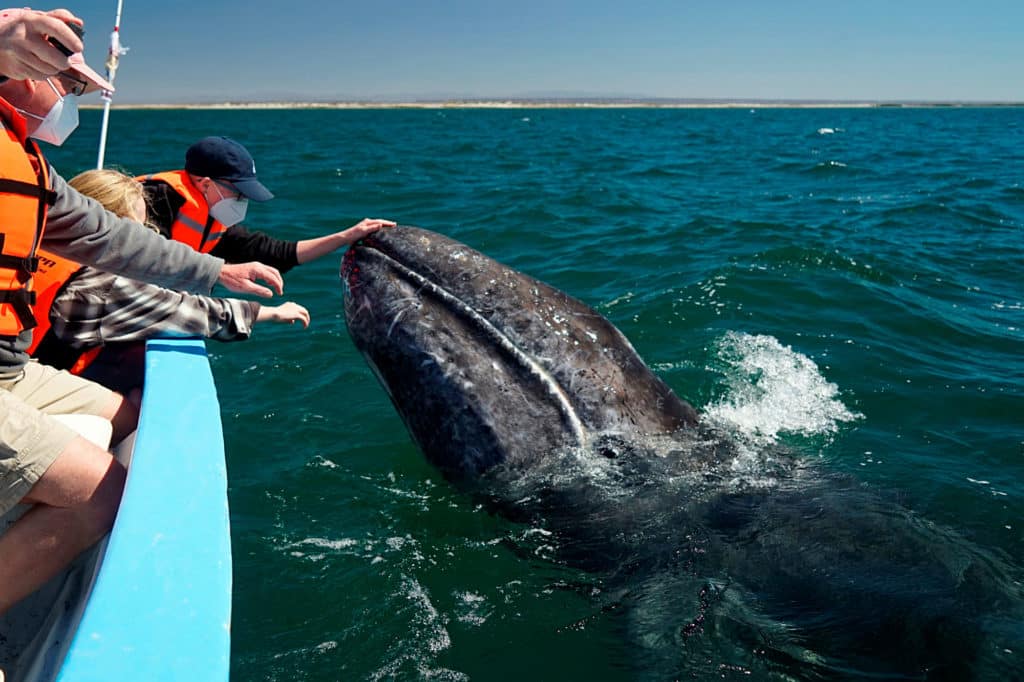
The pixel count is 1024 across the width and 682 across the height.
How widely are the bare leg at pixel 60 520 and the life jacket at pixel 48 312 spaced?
3.23ft

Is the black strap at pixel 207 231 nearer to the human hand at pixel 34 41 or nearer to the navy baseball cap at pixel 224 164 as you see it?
the navy baseball cap at pixel 224 164

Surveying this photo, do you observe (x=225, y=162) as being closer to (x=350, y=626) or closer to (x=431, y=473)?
(x=431, y=473)

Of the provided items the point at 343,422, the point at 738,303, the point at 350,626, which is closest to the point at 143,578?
the point at 350,626

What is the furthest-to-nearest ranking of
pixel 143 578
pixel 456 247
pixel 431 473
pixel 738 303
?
pixel 738 303 < pixel 431 473 < pixel 456 247 < pixel 143 578

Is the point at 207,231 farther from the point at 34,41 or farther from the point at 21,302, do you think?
the point at 34,41

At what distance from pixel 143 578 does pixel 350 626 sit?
191 centimetres

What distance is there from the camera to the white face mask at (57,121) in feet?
10.3

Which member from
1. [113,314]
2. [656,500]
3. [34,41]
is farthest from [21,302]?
[656,500]

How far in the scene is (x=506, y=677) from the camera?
3881 millimetres

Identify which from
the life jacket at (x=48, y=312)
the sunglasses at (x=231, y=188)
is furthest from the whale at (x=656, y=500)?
the life jacket at (x=48, y=312)

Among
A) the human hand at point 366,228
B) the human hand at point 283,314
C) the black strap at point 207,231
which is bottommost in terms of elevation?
the human hand at point 283,314

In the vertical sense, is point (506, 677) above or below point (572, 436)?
below

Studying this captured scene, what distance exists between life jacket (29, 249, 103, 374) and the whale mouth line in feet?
4.82

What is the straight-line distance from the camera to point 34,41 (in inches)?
103
